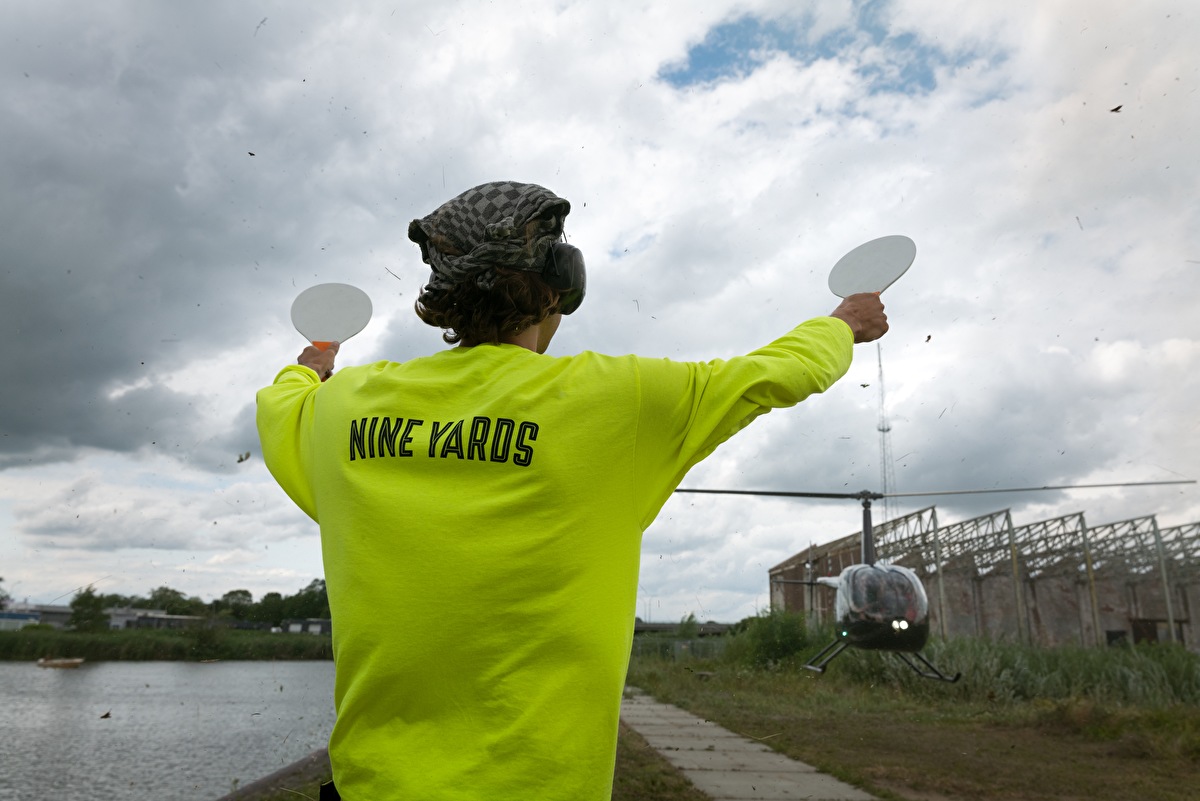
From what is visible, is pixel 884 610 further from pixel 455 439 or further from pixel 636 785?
pixel 455 439

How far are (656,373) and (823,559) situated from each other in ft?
88.5

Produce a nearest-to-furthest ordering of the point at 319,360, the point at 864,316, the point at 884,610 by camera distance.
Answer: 1. the point at 864,316
2. the point at 319,360
3. the point at 884,610

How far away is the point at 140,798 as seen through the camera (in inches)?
306

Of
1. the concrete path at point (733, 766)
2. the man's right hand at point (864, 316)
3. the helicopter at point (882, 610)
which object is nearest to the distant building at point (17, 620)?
the concrete path at point (733, 766)

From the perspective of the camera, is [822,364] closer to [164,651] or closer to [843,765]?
[843,765]

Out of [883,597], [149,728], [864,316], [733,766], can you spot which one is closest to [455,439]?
[864,316]

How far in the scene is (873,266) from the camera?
1434 millimetres

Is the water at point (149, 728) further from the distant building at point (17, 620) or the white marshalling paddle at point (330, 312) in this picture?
the white marshalling paddle at point (330, 312)

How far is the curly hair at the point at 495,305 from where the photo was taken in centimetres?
107

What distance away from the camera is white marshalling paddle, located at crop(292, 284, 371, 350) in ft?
5.32

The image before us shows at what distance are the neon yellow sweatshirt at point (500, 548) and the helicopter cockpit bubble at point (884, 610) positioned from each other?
8.63 meters

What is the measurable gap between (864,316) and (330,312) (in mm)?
1025

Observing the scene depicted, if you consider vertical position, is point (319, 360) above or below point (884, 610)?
above

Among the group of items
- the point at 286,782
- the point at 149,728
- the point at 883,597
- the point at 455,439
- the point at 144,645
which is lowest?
the point at 149,728
